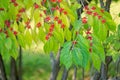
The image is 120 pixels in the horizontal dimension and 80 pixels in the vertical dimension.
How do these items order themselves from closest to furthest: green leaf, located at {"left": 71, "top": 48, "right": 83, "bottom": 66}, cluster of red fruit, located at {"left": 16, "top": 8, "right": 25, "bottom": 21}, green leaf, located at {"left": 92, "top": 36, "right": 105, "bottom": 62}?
green leaf, located at {"left": 71, "top": 48, "right": 83, "bottom": 66}
green leaf, located at {"left": 92, "top": 36, "right": 105, "bottom": 62}
cluster of red fruit, located at {"left": 16, "top": 8, "right": 25, "bottom": 21}

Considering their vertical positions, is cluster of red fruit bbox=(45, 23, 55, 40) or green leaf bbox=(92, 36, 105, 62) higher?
cluster of red fruit bbox=(45, 23, 55, 40)

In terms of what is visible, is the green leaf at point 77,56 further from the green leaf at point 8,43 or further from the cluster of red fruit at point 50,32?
the green leaf at point 8,43

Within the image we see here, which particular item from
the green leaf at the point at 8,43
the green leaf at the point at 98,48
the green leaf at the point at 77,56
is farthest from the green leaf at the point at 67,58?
the green leaf at the point at 8,43

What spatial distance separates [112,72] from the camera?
4133 mm

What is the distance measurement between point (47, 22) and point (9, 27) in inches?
11.3

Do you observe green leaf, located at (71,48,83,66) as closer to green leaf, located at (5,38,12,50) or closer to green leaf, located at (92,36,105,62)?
green leaf, located at (92,36,105,62)

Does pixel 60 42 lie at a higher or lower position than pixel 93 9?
lower

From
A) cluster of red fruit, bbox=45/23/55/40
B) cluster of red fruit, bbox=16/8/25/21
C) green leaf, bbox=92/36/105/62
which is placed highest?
cluster of red fruit, bbox=16/8/25/21

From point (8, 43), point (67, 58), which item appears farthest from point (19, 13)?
point (67, 58)

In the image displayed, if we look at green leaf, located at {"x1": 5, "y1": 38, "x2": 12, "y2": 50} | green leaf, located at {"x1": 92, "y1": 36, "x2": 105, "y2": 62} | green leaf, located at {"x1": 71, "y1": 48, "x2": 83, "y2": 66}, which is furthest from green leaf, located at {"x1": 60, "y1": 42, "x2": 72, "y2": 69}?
green leaf, located at {"x1": 5, "y1": 38, "x2": 12, "y2": 50}

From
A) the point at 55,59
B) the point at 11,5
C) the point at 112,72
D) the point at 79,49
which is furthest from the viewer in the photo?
the point at 55,59

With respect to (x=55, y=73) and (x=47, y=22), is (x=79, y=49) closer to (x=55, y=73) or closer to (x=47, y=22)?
(x=47, y=22)

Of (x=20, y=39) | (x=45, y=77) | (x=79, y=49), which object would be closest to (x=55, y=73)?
(x=20, y=39)

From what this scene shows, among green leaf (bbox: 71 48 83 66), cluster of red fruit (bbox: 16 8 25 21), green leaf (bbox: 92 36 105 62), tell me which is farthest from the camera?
cluster of red fruit (bbox: 16 8 25 21)
